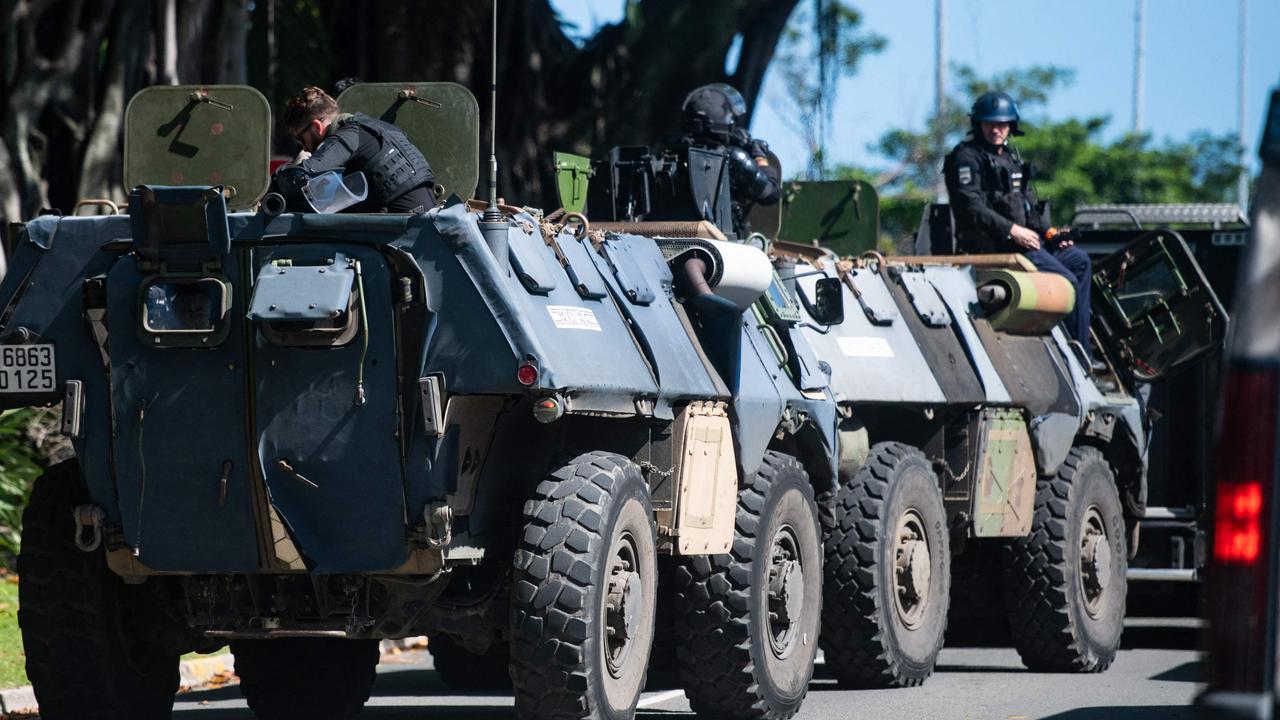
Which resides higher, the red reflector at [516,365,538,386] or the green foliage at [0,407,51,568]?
the red reflector at [516,365,538,386]

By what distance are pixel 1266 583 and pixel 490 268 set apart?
364 centimetres

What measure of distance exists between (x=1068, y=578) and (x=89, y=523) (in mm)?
6288

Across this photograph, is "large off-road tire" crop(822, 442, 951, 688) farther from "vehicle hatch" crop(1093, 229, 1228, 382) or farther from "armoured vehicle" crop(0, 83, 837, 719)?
"vehicle hatch" crop(1093, 229, 1228, 382)

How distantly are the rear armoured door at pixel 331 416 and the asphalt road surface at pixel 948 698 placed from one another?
2443mm

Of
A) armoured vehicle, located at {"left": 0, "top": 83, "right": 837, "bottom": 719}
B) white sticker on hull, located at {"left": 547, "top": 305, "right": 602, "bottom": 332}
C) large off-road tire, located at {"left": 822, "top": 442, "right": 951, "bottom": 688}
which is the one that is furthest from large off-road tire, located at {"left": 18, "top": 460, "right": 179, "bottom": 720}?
large off-road tire, located at {"left": 822, "top": 442, "right": 951, "bottom": 688}

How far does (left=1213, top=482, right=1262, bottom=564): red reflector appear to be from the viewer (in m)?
4.48

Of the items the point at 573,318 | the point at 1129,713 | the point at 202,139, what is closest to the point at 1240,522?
the point at 573,318

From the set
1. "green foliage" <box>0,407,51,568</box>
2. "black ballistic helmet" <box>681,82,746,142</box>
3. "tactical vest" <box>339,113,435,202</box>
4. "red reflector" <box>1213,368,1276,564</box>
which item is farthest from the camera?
"green foliage" <box>0,407,51,568</box>

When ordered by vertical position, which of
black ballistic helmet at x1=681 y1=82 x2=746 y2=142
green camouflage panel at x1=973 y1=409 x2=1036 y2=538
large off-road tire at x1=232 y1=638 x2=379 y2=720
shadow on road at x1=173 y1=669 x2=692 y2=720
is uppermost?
black ballistic helmet at x1=681 y1=82 x2=746 y2=142

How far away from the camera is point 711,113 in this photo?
479 inches

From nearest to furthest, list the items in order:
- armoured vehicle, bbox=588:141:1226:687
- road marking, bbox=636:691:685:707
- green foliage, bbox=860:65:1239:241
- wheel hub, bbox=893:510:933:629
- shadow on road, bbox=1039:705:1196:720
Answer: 1. shadow on road, bbox=1039:705:1196:720
2. road marking, bbox=636:691:685:707
3. armoured vehicle, bbox=588:141:1226:687
4. wheel hub, bbox=893:510:933:629
5. green foliage, bbox=860:65:1239:241

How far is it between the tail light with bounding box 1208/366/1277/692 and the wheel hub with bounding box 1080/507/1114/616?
27.3 ft

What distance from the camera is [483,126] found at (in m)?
21.1

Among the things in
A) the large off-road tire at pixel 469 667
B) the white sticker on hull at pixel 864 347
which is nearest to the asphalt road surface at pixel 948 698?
the large off-road tire at pixel 469 667
